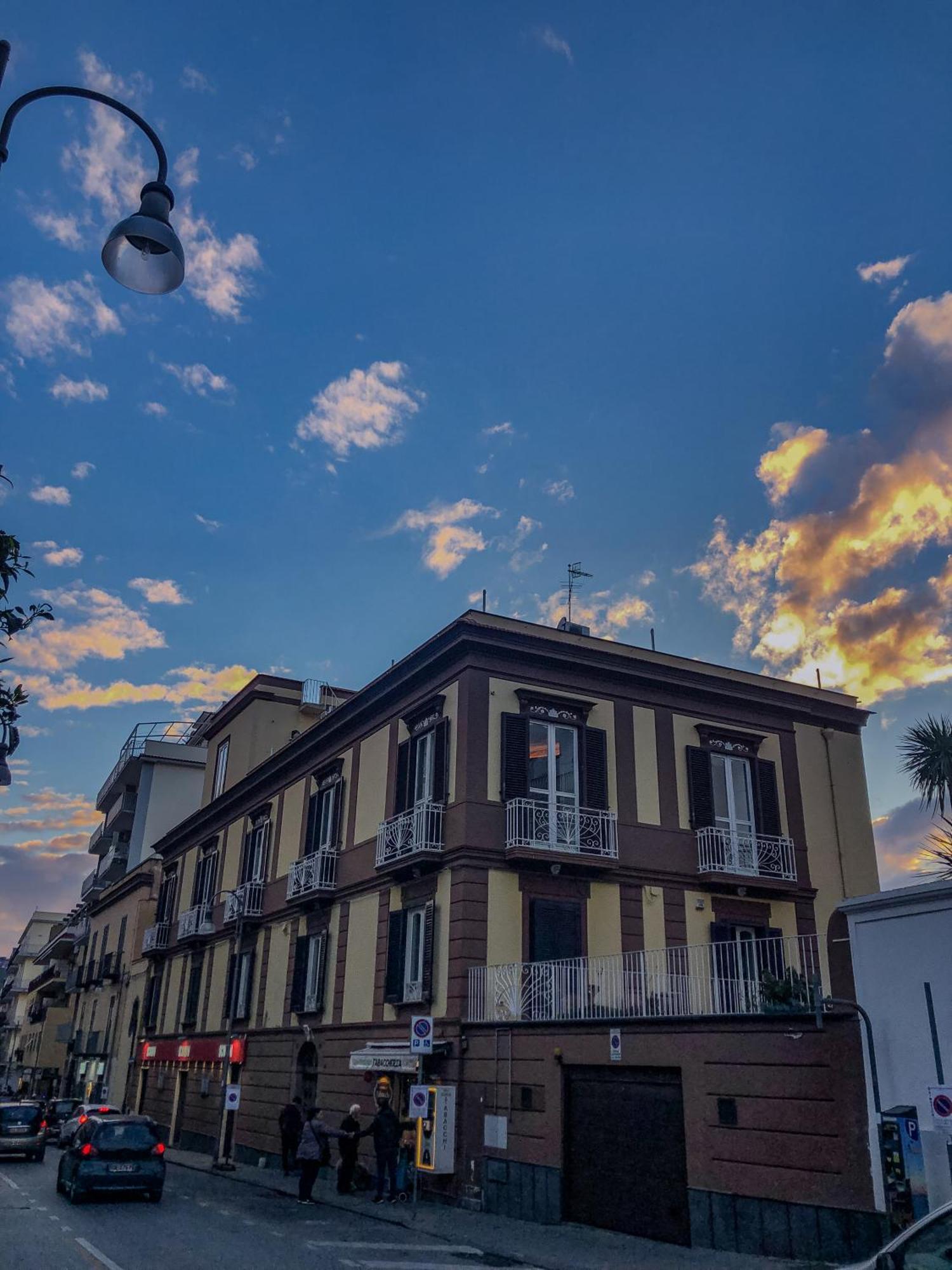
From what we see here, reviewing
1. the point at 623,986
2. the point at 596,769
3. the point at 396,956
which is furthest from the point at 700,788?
the point at 396,956

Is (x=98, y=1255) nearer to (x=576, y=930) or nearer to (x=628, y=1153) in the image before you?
(x=628, y=1153)

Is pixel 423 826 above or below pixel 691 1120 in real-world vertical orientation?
above

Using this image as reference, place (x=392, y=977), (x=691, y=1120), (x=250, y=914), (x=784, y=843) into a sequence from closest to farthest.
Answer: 1. (x=691, y=1120)
2. (x=392, y=977)
3. (x=784, y=843)
4. (x=250, y=914)

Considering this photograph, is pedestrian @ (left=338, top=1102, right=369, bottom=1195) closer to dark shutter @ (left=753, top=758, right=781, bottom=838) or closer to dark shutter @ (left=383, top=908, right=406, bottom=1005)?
dark shutter @ (left=383, top=908, right=406, bottom=1005)

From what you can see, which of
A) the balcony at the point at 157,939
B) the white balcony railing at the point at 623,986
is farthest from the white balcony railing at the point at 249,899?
the white balcony railing at the point at 623,986

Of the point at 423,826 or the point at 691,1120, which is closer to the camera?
the point at 691,1120

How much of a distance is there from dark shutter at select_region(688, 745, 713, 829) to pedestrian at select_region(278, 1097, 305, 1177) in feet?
37.5

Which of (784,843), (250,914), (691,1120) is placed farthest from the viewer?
(250,914)

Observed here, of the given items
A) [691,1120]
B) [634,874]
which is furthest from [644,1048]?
[634,874]

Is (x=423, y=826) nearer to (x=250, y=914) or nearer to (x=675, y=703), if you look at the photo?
(x=675, y=703)

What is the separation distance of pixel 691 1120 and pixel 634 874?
25.7 feet

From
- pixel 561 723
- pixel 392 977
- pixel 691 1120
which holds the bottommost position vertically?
pixel 691 1120

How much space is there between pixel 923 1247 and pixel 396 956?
1592cm

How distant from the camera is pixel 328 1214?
17.7 meters
